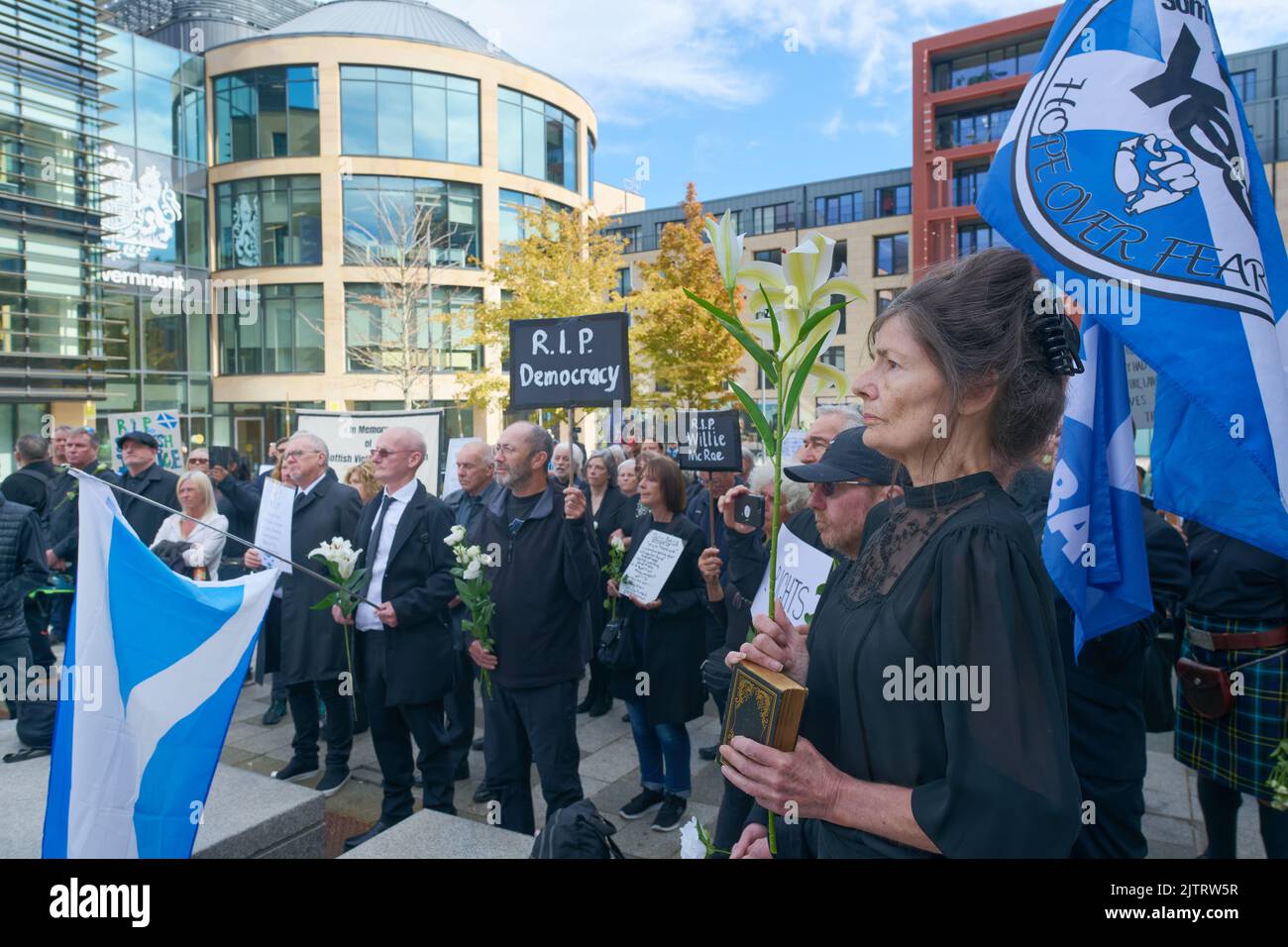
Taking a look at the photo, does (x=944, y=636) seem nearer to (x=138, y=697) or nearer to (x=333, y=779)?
(x=138, y=697)

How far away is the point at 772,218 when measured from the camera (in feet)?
165

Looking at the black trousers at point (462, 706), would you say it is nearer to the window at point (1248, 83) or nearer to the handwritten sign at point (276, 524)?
the handwritten sign at point (276, 524)

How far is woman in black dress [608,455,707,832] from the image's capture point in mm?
5070

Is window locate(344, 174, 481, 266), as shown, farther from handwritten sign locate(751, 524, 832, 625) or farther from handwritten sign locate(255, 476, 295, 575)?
handwritten sign locate(751, 524, 832, 625)

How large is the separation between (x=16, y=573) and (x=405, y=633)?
3149mm

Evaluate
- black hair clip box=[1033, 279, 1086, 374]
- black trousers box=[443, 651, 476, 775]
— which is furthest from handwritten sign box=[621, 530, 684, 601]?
black hair clip box=[1033, 279, 1086, 374]

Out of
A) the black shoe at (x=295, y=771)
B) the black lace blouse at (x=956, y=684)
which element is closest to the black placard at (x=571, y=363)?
the black shoe at (x=295, y=771)

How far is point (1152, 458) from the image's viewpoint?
268 cm

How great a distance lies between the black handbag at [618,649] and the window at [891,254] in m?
43.1

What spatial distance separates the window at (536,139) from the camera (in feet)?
121
